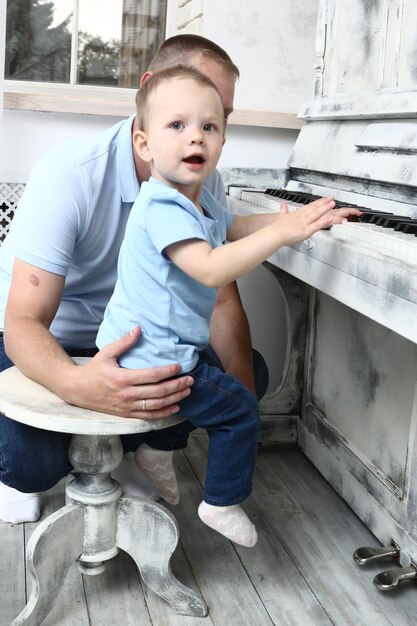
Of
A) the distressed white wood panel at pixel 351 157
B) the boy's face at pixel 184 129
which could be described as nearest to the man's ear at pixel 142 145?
the boy's face at pixel 184 129

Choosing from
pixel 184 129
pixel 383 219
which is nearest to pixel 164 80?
pixel 184 129

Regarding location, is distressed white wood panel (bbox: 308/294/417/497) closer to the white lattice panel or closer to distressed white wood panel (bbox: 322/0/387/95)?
distressed white wood panel (bbox: 322/0/387/95)

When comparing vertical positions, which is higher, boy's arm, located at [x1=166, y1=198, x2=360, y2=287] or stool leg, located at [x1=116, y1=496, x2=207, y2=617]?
boy's arm, located at [x1=166, y1=198, x2=360, y2=287]

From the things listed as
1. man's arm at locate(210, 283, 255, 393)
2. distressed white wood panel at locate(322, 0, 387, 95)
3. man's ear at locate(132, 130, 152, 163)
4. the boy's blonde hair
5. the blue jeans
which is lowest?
the blue jeans

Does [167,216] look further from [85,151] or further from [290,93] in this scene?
[290,93]

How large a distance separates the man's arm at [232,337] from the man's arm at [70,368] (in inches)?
18.4

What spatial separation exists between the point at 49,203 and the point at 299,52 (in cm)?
154

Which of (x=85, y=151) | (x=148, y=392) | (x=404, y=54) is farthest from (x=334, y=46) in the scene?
(x=148, y=392)

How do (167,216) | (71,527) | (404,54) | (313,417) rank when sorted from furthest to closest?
1. (313,417)
2. (404,54)
3. (71,527)
4. (167,216)

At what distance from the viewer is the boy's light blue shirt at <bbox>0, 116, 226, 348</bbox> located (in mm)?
1668

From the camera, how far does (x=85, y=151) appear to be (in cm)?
178

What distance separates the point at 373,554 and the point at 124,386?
2.61ft

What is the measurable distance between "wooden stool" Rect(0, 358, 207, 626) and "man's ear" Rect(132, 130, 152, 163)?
1.48 feet

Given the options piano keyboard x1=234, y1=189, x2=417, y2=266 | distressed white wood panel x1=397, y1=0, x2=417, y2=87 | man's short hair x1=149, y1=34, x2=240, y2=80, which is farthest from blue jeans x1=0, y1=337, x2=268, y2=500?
distressed white wood panel x1=397, y1=0, x2=417, y2=87
